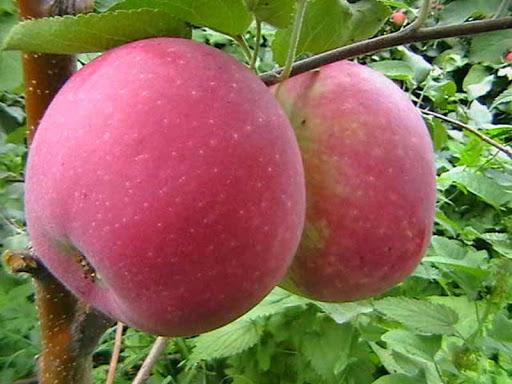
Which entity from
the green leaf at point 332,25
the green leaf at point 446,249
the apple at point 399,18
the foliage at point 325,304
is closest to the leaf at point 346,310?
the foliage at point 325,304

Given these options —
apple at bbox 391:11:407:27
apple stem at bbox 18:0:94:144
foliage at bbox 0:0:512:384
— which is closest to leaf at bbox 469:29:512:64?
foliage at bbox 0:0:512:384

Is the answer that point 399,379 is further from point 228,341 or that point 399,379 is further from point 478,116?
point 478,116

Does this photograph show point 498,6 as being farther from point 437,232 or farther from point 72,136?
point 437,232

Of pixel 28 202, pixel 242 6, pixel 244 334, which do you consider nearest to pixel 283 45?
pixel 242 6

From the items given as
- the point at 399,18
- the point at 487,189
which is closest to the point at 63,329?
the point at 487,189

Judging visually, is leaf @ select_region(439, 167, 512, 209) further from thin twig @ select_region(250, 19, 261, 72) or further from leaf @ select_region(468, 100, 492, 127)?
thin twig @ select_region(250, 19, 261, 72)

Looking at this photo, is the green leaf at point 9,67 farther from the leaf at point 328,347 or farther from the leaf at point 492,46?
the leaf at point 328,347
